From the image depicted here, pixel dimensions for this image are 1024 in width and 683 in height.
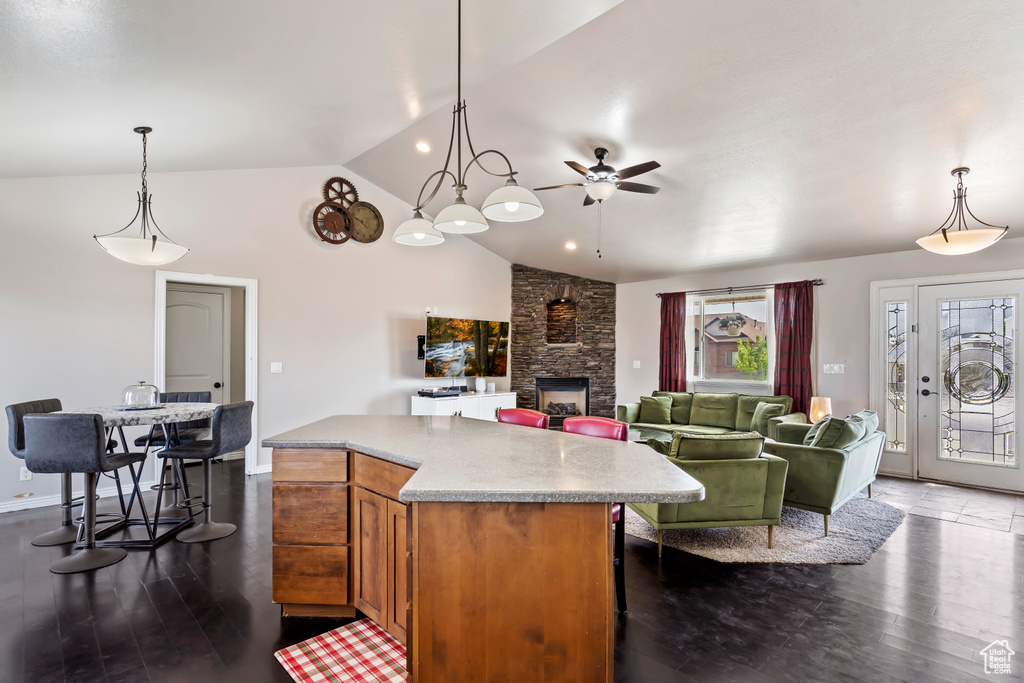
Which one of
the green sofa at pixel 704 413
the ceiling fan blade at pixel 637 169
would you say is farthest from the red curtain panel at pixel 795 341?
the ceiling fan blade at pixel 637 169

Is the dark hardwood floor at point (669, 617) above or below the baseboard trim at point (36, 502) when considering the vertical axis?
below

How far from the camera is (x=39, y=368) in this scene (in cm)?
380

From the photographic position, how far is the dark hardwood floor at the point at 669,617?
193cm

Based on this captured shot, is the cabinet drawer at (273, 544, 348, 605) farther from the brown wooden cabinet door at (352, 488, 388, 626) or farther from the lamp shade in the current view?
the lamp shade

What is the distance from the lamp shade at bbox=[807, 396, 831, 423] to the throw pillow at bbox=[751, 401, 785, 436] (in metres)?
0.28

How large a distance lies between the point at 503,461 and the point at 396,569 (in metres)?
0.67

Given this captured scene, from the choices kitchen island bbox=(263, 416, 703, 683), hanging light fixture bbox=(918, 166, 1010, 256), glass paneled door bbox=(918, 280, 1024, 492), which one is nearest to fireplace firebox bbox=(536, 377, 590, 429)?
glass paneled door bbox=(918, 280, 1024, 492)

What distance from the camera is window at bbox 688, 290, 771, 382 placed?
623 centimetres

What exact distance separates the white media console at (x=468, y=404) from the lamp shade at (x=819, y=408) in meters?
3.45

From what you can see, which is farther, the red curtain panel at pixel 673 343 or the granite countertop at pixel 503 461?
the red curtain panel at pixel 673 343

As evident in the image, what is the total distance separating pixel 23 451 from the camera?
312cm

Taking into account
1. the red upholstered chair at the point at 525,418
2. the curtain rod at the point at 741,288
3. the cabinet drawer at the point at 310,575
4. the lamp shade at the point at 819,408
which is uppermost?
the curtain rod at the point at 741,288

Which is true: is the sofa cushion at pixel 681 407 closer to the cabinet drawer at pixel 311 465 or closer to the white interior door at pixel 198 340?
the cabinet drawer at pixel 311 465

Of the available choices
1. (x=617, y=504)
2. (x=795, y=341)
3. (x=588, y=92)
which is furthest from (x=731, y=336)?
(x=617, y=504)
